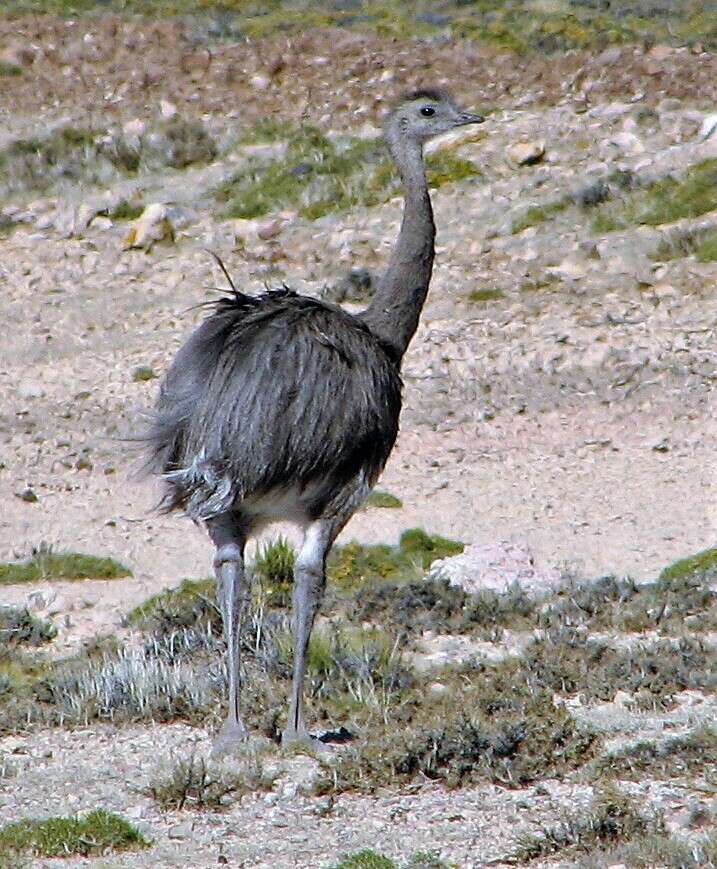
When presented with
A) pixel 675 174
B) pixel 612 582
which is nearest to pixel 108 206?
pixel 675 174

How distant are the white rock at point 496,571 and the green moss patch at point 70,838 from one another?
401cm

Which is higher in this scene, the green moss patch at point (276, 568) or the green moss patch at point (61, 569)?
the green moss patch at point (276, 568)

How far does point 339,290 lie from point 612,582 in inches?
300

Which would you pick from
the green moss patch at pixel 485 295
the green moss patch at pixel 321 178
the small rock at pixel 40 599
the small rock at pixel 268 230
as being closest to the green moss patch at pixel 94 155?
the green moss patch at pixel 321 178

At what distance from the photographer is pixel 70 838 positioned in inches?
271

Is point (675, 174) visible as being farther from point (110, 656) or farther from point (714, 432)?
point (110, 656)

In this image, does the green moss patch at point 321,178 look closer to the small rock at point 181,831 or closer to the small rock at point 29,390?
the small rock at point 29,390

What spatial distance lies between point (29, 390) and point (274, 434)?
8377 millimetres

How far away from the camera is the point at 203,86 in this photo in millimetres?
24719

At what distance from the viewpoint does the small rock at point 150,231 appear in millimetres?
19906

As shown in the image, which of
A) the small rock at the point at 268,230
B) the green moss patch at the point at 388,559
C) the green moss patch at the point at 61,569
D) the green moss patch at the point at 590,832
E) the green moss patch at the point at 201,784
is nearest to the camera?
the green moss patch at the point at 590,832

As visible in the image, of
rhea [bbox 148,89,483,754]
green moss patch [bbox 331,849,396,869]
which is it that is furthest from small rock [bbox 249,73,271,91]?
green moss patch [bbox 331,849,396,869]

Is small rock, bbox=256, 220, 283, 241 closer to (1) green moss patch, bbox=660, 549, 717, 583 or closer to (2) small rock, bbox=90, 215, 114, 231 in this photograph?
(2) small rock, bbox=90, 215, 114, 231

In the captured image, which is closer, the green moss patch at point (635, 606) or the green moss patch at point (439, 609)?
the green moss patch at point (635, 606)
